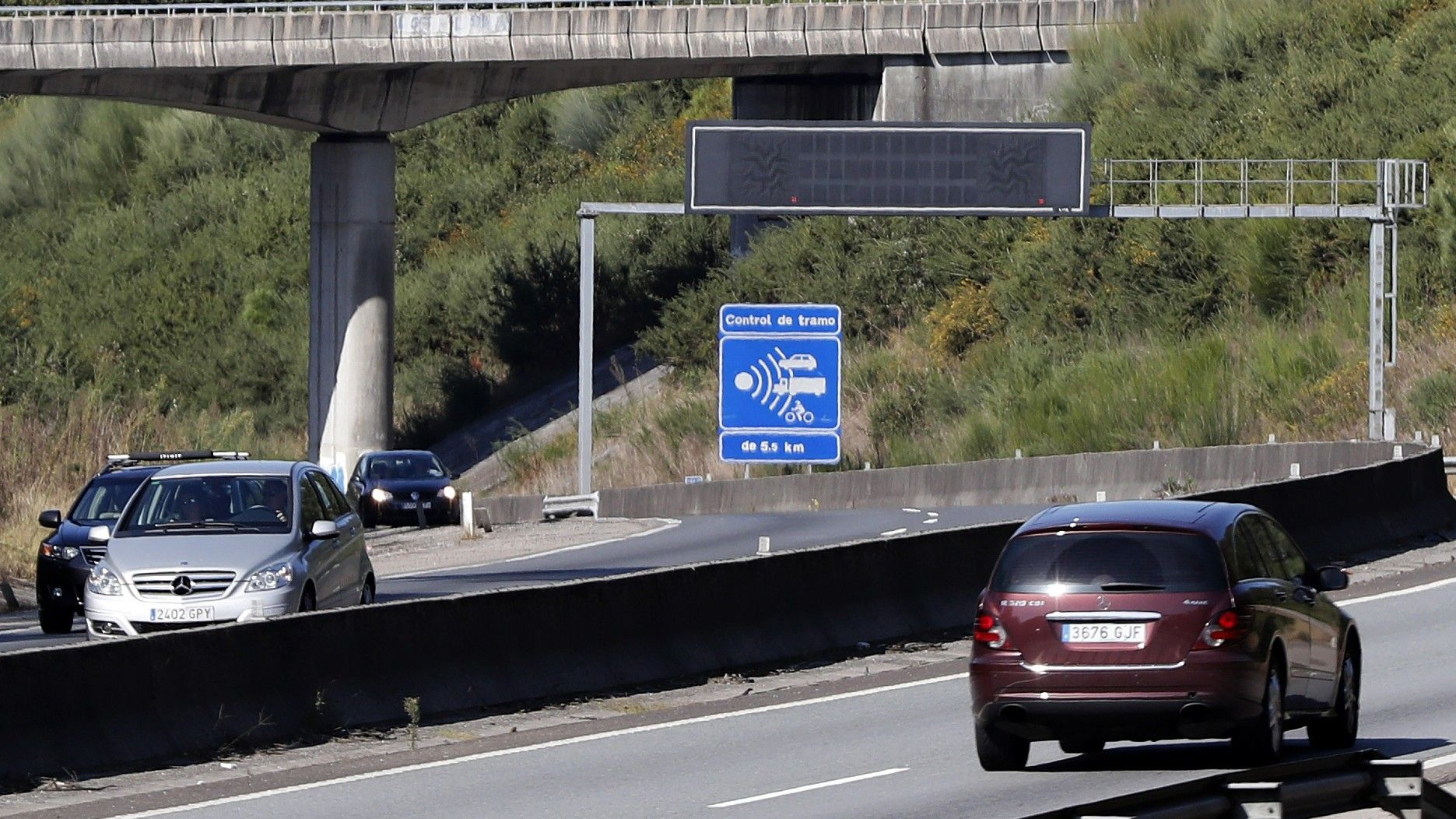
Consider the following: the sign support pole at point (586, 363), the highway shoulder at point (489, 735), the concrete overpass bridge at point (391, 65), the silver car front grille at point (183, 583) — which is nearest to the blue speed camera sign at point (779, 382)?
the sign support pole at point (586, 363)

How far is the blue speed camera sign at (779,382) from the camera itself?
38531 millimetres

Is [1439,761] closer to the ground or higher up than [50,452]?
closer to the ground

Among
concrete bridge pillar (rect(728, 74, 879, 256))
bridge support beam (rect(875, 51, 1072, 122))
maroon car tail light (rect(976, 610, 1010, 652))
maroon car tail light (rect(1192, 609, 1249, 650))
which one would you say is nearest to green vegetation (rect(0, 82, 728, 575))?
concrete bridge pillar (rect(728, 74, 879, 256))

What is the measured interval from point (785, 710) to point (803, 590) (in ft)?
8.85

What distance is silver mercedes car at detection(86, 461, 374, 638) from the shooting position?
54.3 feet

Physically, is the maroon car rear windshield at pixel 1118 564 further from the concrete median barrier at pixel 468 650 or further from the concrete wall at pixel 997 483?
the concrete wall at pixel 997 483

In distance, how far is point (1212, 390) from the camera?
49.4 m

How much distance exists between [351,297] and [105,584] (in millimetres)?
45103

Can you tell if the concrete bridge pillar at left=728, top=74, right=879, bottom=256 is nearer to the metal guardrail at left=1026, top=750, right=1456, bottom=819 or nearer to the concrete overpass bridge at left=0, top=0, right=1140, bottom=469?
the concrete overpass bridge at left=0, top=0, right=1140, bottom=469

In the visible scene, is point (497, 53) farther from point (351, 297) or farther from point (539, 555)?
point (539, 555)

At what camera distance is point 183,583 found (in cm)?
1656

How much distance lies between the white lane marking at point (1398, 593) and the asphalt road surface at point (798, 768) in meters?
5.10

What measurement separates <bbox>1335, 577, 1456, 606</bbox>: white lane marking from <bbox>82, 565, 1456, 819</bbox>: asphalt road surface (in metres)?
5.10

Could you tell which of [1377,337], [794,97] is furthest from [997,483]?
[794,97]
